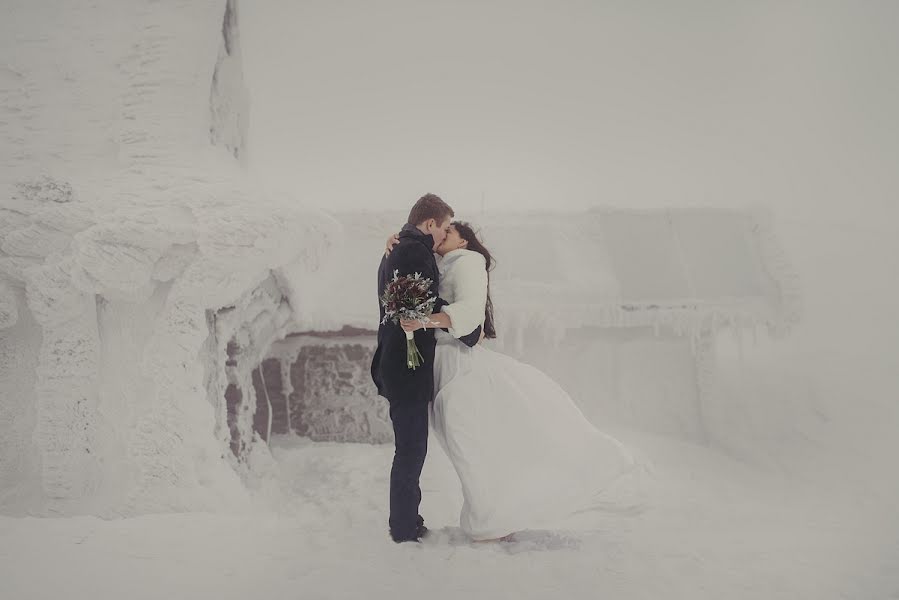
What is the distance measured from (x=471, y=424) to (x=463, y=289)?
62 cm

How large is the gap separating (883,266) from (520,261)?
6535mm

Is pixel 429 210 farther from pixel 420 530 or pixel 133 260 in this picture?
pixel 133 260

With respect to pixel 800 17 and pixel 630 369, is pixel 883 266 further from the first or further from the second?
pixel 630 369

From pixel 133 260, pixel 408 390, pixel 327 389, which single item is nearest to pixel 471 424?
pixel 408 390

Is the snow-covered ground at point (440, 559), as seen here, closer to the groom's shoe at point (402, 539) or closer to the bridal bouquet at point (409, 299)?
the groom's shoe at point (402, 539)

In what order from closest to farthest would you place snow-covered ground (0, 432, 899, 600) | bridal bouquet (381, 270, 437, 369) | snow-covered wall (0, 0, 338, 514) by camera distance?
snow-covered ground (0, 432, 899, 600), bridal bouquet (381, 270, 437, 369), snow-covered wall (0, 0, 338, 514)

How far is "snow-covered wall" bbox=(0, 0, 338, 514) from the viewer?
2688 millimetres

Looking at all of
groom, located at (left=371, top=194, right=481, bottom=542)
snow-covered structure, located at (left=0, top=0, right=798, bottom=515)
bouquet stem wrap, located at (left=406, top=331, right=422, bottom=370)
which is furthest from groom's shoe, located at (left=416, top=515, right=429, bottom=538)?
snow-covered structure, located at (left=0, top=0, right=798, bottom=515)

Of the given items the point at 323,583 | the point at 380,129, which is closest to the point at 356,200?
→ the point at 380,129

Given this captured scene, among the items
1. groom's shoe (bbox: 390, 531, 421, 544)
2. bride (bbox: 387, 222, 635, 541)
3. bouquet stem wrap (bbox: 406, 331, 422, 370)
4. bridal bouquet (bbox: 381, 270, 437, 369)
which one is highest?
bridal bouquet (bbox: 381, 270, 437, 369)

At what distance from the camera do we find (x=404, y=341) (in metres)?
2.29

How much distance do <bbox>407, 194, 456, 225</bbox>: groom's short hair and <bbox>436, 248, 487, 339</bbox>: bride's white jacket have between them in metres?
0.19

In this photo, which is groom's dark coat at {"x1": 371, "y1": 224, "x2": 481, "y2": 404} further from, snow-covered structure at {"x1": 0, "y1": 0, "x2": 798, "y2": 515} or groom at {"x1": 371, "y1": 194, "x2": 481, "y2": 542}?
snow-covered structure at {"x1": 0, "y1": 0, "x2": 798, "y2": 515}

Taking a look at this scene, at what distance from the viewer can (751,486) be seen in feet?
13.8
